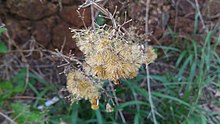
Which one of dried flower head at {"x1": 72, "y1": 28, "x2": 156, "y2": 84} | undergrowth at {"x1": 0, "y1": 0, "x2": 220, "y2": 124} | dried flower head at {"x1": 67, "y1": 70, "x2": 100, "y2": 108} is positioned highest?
dried flower head at {"x1": 72, "y1": 28, "x2": 156, "y2": 84}

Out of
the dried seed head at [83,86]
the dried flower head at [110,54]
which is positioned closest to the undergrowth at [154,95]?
the dried seed head at [83,86]

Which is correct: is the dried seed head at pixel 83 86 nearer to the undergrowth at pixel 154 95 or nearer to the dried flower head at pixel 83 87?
the dried flower head at pixel 83 87

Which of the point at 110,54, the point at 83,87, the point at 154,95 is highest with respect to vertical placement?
the point at 110,54

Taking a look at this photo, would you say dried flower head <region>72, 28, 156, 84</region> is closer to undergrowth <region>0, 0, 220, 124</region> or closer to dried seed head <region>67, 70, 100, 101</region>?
dried seed head <region>67, 70, 100, 101</region>

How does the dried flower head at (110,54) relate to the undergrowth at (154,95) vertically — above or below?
above

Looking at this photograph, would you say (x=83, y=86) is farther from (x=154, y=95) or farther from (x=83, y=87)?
(x=154, y=95)

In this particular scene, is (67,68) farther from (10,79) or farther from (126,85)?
(10,79)

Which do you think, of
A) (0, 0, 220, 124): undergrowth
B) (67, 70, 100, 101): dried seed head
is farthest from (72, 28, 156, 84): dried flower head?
(0, 0, 220, 124): undergrowth

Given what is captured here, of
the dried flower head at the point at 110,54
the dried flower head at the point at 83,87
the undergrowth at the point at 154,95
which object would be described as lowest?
the undergrowth at the point at 154,95

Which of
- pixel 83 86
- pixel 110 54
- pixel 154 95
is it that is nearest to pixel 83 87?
pixel 83 86

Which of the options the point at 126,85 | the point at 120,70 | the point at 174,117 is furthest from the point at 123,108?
the point at 120,70

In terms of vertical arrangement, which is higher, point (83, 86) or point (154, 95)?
point (83, 86)
